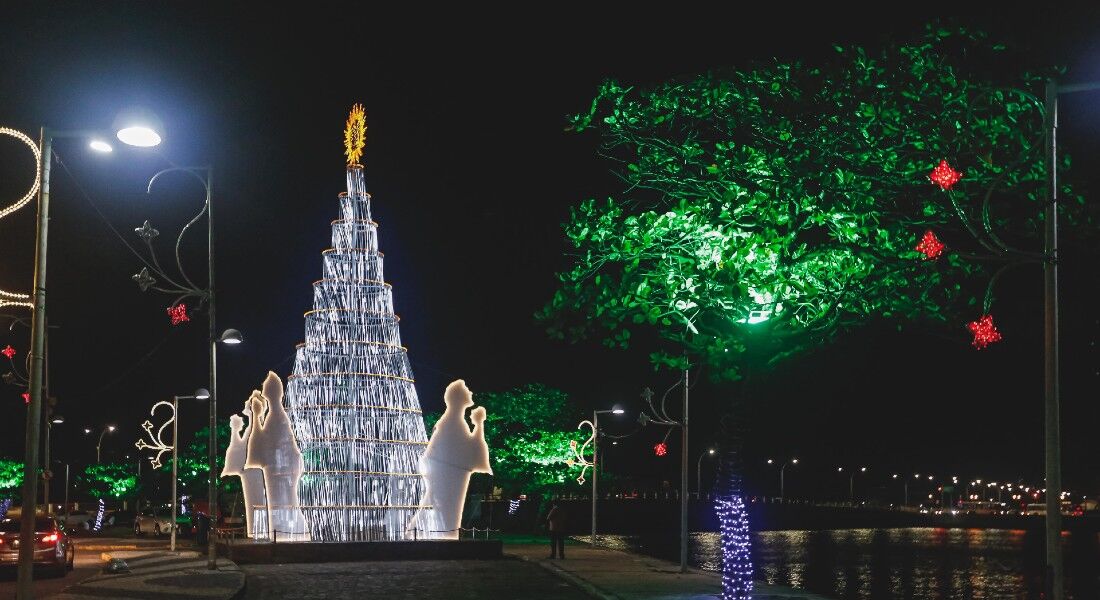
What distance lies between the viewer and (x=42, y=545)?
26.4 m

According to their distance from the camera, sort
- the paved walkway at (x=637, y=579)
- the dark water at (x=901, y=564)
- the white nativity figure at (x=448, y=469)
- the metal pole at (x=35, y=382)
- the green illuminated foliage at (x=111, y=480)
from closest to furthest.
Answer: the metal pole at (x=35, y=382) → the paved walkway at (x=637, y=579) → the dark water at (x=901, y=564) → the white nativity figure at (x=448, y=469) → the green illuminated foliage at (x=111, y=480)

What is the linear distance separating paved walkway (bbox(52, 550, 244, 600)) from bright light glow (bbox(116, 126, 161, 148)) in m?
10.5

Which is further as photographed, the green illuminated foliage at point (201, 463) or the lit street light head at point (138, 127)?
the green illuminated foliage at point (201, 463)

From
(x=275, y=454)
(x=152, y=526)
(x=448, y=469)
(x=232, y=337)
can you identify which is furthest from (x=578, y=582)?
(x=152, y=526)

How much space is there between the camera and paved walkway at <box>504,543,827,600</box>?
2150 centimetres

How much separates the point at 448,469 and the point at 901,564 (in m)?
14.3

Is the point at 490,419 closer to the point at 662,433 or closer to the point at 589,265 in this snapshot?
the point at 589,265

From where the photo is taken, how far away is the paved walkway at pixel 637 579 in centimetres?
2150

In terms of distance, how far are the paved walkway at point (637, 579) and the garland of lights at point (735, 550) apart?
337 centimetres

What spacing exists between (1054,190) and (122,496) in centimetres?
7925

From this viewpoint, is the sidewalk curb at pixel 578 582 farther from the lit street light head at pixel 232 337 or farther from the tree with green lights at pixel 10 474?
the tree with green lights at pixel 10 474

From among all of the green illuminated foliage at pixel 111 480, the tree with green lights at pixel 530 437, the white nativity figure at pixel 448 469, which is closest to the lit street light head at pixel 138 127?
the white nativity figure at pixel 448 469

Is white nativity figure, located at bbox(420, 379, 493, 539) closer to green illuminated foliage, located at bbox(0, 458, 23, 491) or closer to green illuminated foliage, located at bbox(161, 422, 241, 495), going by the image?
green illuminated foliage, located at bbox(161, 422, 241, 495)

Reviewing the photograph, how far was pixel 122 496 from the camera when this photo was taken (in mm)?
82312
